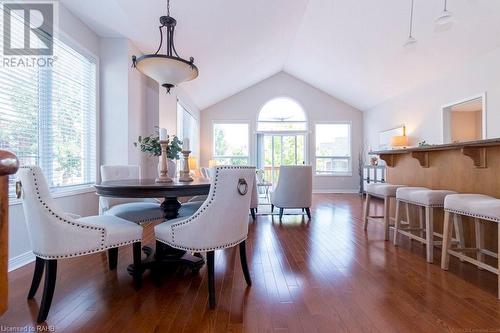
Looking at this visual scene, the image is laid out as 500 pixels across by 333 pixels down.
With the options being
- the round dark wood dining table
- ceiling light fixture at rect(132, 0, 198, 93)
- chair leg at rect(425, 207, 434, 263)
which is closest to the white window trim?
the round dark wood dining table

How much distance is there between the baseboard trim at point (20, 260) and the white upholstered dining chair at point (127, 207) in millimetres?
681

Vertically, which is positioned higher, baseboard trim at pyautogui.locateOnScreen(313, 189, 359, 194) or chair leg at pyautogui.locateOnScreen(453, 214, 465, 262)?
chair leg at pyautogui.locateOnScreen(453, 214, 465, 262)

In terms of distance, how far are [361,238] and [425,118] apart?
13.9ft

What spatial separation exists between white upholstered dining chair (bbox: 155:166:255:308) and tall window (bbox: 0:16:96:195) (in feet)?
5.75

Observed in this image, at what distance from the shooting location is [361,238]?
3148 millimetres

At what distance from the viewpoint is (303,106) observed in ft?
28.6

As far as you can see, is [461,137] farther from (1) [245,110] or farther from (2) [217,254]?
(2) [217,254]

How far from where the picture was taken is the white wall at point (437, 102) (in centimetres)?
430

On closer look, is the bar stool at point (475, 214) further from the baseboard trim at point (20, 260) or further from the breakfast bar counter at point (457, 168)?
the baseboard trim at point (20, 260)

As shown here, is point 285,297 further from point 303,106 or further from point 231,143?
point 303,106

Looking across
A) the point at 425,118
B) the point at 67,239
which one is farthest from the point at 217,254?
the point at 425,118

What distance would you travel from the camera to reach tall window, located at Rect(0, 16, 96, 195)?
2.31m

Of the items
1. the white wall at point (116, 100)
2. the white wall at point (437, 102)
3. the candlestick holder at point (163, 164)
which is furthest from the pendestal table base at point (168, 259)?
the white wall at point (437, 102)

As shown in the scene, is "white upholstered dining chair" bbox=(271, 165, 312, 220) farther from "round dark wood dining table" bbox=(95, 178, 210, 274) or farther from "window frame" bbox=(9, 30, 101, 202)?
"window frame" bbox=(9, 30, 101, 202)
